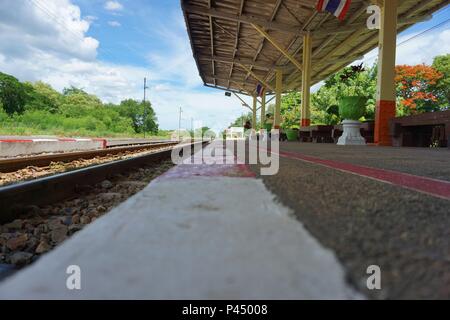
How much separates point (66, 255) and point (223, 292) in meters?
0.26

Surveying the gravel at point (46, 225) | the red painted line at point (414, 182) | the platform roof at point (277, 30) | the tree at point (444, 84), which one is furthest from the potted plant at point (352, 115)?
the tree at point (444, 84)

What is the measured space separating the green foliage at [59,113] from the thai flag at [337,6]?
17.2 meters

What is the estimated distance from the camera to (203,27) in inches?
648

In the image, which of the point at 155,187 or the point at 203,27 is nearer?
the point at 155,187

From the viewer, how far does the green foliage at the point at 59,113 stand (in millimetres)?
28172

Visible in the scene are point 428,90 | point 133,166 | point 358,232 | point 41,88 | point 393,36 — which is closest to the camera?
point 358,232

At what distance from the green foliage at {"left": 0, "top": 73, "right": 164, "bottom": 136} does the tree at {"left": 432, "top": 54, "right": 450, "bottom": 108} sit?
3685 cm

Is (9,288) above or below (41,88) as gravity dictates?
below

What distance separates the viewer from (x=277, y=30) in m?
14.7

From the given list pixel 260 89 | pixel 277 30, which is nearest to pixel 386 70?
pixel 277 30

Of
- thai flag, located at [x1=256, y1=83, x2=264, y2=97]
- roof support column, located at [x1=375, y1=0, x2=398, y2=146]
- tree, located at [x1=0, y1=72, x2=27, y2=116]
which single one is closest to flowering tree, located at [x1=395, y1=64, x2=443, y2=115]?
thai flag, located at [x1=256, y1=83, x2=264, y2=97]
